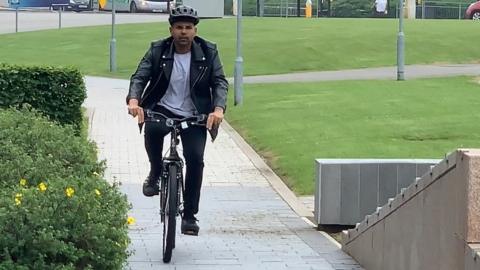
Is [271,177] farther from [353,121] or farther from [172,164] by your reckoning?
[172,164]

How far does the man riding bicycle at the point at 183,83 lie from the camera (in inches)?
290

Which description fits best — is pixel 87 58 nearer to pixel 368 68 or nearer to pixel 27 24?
pixel 368 68

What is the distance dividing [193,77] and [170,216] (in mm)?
972

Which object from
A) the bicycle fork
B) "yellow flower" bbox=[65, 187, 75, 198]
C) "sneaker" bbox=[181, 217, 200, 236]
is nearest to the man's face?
the bicycle fork

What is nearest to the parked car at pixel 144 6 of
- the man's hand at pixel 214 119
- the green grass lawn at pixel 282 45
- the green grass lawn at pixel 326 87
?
the green grass lawn at pixel 326 87

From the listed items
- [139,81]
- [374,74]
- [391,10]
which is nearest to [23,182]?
[139,81]

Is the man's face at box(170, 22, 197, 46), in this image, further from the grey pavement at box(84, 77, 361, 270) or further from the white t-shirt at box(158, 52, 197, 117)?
the grey pavement at box(84, 77, 361, 270)

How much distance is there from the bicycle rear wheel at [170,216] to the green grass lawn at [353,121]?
4077 mm

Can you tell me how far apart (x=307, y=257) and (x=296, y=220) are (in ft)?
6.19

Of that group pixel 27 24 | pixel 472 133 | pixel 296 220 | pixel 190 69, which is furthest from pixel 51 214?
pixel 27 24

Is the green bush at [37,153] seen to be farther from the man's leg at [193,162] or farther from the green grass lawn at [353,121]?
the green grass lawn at [353,121]

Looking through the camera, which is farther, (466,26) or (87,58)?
(466,26)

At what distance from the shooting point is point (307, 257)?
7844 mm

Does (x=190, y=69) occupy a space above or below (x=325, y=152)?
above
